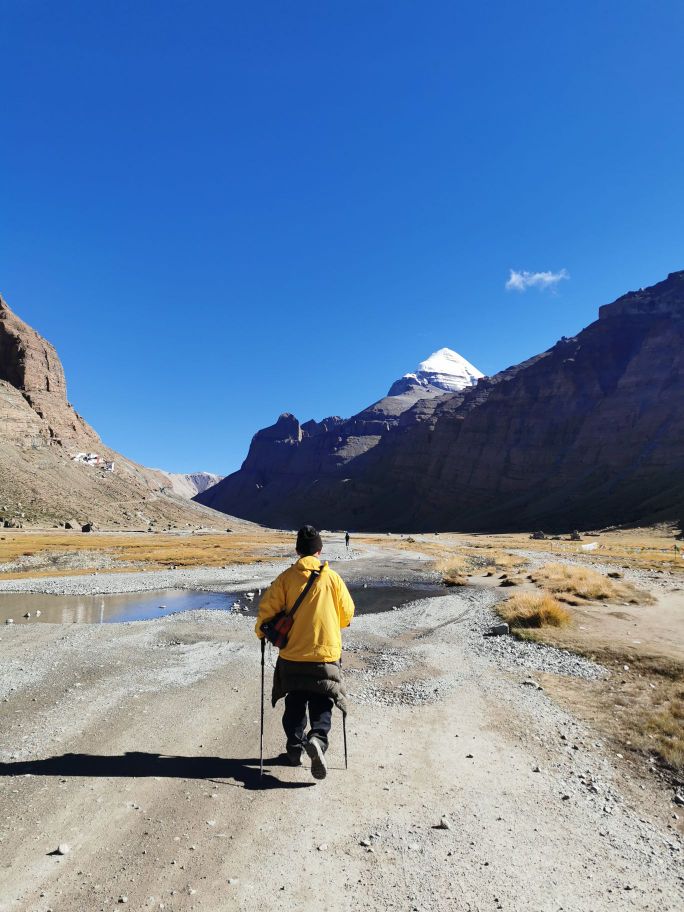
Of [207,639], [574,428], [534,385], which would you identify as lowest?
[207,639]

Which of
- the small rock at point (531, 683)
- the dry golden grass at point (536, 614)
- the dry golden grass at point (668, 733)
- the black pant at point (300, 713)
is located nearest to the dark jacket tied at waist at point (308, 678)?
the black pant at point (300, 713)

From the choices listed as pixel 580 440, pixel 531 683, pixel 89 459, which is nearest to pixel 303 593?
pixel 531 683

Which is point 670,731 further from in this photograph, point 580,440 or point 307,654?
point 580,440

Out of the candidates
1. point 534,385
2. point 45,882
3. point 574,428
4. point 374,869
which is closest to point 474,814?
point 374,869

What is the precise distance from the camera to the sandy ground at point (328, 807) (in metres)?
4.23

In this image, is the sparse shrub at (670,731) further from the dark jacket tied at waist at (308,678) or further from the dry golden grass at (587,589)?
the dry golden grass at (587,589)

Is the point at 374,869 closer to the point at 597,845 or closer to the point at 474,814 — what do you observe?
the point at 474,814

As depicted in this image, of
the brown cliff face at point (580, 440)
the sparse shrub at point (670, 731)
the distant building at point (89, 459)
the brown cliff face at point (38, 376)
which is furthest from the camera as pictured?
the brown cliff face at point (38, 376)

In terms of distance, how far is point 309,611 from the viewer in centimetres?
614

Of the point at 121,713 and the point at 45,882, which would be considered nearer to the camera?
the point at 45,882

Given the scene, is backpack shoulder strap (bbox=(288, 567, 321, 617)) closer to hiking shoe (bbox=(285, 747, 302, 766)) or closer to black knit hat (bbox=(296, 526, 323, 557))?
black knit hat (bbox=(296, 526, 323, 557))

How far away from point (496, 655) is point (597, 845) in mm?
8581

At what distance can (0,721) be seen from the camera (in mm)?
8391

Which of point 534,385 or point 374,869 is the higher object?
point 534,385
